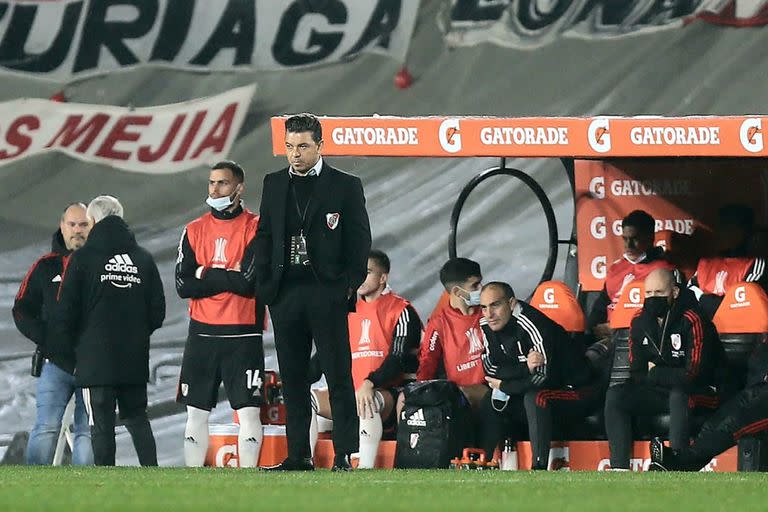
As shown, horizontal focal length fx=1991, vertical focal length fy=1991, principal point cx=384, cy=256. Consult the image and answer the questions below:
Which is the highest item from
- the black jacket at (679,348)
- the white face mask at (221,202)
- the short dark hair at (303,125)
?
the short dark hair at (303,125)

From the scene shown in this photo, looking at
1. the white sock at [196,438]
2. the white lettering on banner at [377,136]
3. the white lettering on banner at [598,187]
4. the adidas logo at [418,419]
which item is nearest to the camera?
the white sock at [196,438]

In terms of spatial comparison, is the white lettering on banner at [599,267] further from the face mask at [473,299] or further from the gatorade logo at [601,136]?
the gatorade logo at [601,136]

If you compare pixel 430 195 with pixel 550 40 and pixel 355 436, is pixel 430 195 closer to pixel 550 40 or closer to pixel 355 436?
pixel 550 40

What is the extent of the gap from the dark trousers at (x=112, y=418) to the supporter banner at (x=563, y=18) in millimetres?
7238

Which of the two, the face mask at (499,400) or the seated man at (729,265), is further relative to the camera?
the seated man at (729,265)

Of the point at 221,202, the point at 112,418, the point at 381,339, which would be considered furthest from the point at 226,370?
the point at 381,339

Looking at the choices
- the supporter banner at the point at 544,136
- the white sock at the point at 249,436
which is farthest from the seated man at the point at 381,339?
the white sock at the point at 249,436

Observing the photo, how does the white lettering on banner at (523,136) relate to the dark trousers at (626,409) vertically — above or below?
above

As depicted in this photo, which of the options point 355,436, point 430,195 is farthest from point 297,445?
point 430,195

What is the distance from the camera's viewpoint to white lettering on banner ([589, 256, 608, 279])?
12547 millimetres

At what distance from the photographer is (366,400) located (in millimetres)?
11094

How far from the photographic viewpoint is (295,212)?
29.6 feet

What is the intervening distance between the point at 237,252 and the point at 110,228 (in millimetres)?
670

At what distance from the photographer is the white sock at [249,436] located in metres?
10.4
